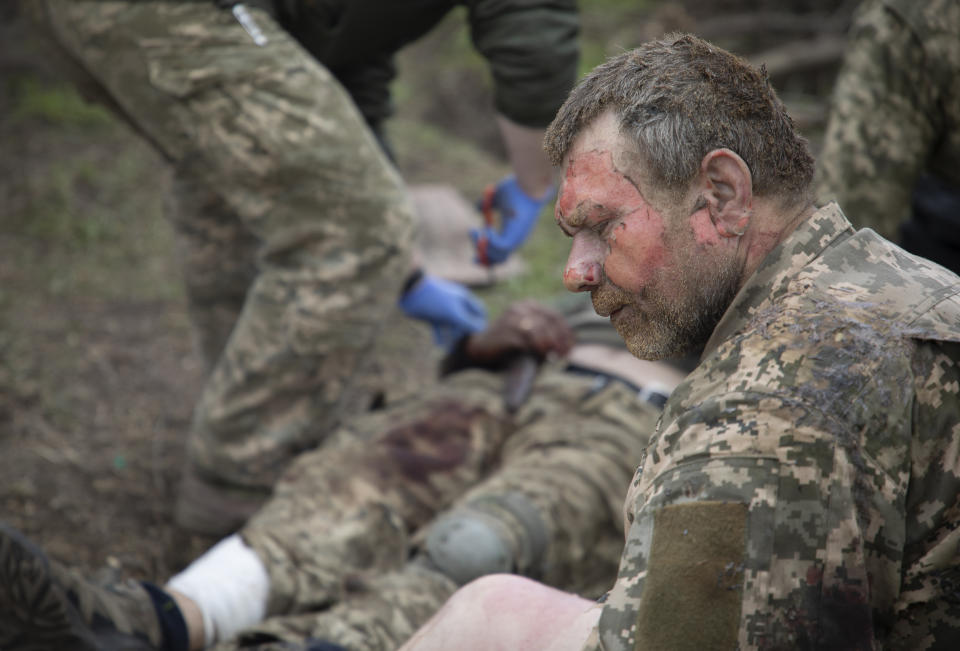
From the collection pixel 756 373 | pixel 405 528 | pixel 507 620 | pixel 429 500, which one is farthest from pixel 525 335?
pixel 756 373

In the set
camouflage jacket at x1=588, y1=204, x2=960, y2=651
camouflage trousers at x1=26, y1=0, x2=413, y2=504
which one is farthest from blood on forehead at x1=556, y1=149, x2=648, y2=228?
camouflage trousers at x1=26, y1=0, x2=413, y2=504

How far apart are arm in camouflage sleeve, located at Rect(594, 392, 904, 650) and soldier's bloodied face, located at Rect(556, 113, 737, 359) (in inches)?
9.7

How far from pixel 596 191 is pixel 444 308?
77.3 inches

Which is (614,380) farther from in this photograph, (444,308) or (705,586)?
(705,586)

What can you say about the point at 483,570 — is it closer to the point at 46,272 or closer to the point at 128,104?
the point at 128,104

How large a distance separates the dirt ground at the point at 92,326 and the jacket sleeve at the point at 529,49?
1.10m

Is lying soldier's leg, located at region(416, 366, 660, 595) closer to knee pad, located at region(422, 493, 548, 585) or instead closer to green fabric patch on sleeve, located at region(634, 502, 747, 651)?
knee pad, located at region(422, 493, 548, 585)

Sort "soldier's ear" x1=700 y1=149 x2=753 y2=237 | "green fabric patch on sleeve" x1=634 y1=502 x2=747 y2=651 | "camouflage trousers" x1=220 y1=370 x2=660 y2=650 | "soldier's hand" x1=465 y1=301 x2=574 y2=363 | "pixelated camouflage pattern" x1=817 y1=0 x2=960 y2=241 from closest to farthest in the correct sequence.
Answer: "green fabric patch on sleeve" x1=634 y1=502 x2=747 y2=651
"soldier's ear" x1=700 y1=149 x2=753 y2=237
"camouflage trousers" x1=220 y1=370 x2=660 y2=650
"pixelated camouflage pattern" x1=817 y1=0 x2=960 y2=241
"soldier's hand" x1=465 y1=301 x2=574 y2=363

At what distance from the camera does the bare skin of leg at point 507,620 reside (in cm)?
137

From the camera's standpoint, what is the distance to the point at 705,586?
950mm

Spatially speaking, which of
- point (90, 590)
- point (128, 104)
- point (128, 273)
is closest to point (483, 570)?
point (90, 590)

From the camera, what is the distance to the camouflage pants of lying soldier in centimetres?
181

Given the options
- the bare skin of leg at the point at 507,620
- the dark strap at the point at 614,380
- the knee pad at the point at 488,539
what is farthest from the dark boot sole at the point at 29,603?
the dark strap at the point at 614,380

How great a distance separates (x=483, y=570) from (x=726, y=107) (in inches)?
Answer: 51.2
